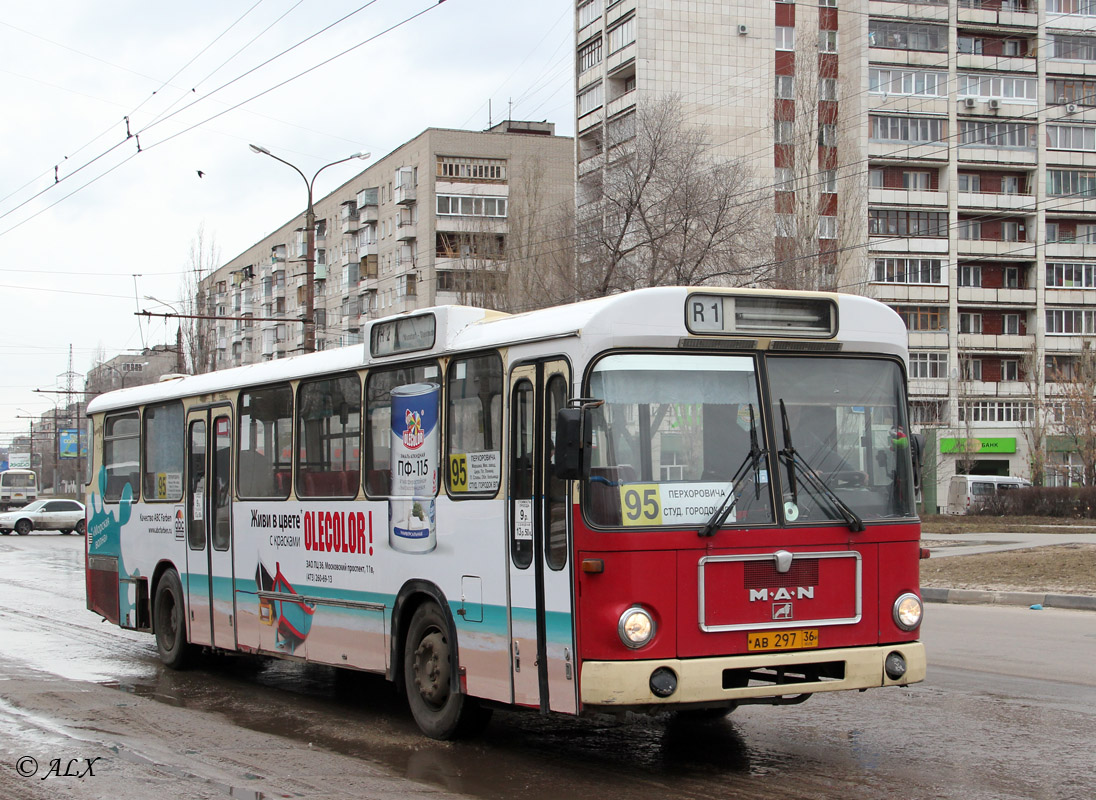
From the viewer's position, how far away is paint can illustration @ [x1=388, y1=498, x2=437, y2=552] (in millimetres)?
8742

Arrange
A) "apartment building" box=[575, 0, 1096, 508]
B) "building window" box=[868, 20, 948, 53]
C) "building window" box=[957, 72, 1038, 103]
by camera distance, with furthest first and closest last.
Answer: "building window" box=[957, 72, 1038, 103], "building window" box=[868, 20, 948, 53], "apartment building" box=[575, 0, 1096, 508]

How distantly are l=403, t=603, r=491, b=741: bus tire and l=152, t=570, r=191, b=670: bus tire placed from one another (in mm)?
4555

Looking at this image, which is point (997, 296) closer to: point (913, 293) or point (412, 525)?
point (913, 293)

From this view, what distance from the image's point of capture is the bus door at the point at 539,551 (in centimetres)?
731

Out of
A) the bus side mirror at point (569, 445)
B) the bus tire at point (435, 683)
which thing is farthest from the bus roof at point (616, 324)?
the bus tire at point (435, 683)

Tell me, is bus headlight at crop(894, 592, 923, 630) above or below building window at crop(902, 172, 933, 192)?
below

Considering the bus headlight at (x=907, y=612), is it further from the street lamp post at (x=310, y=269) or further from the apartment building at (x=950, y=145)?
the apartment building at (x=950, y=145)

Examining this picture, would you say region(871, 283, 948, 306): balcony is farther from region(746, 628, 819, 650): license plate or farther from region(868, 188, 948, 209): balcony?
region(746, 628, 819, 650): license plate

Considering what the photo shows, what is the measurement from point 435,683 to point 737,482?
2.73 meters

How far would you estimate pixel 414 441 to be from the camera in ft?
29.6

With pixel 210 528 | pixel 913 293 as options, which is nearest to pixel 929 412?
pixel 913 293

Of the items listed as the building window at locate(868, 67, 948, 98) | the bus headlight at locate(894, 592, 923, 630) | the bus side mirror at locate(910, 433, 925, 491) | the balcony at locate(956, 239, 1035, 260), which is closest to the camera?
the bus headlight at locate(894, 592, 923, 630)

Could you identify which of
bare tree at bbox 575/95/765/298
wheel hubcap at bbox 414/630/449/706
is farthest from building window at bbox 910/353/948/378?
wheel hubcap at bbox 414/630/449/706

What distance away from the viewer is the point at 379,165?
85000 mm
